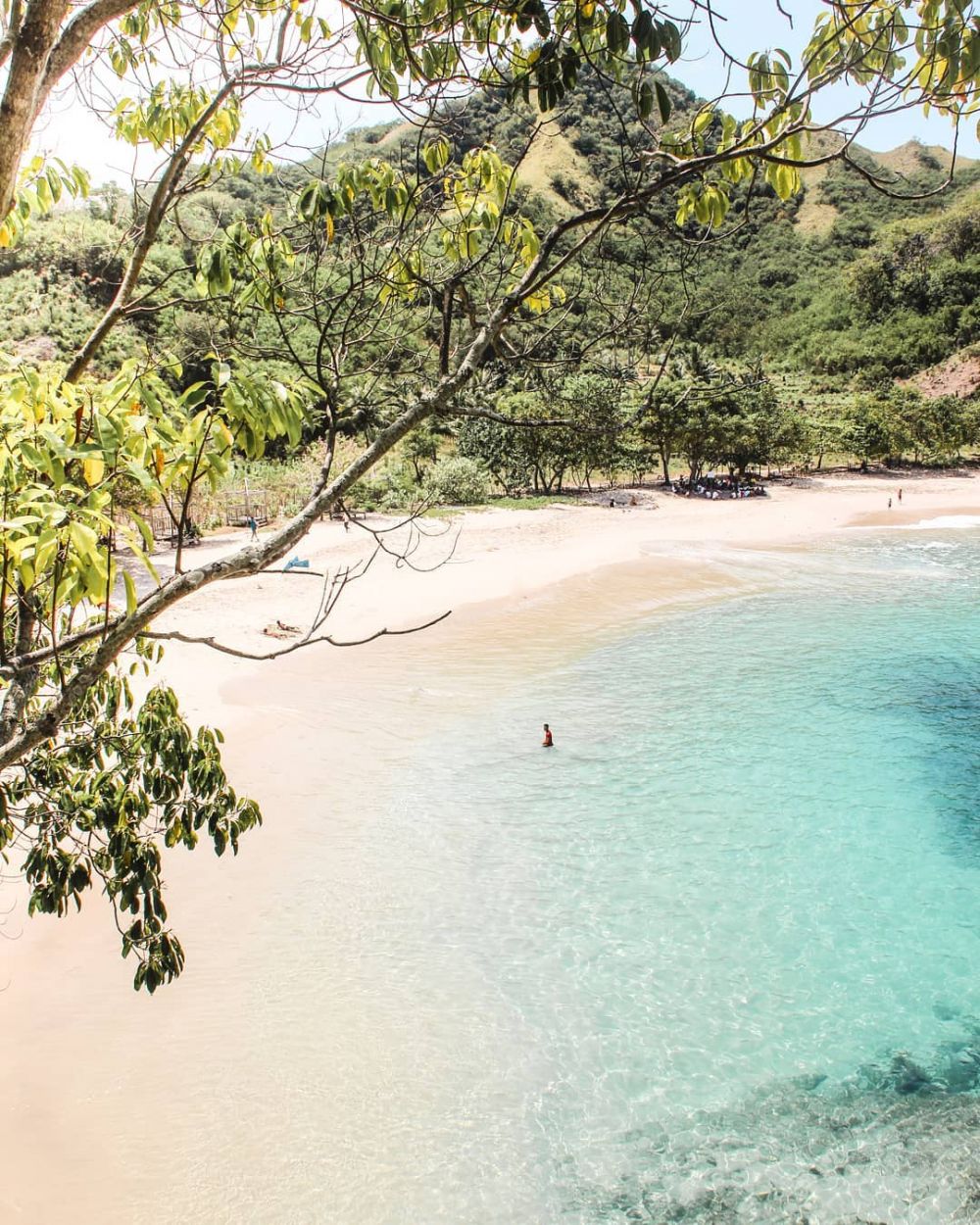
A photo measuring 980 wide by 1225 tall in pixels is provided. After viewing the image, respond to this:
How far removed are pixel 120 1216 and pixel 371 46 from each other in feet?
27.4

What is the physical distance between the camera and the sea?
715 cm

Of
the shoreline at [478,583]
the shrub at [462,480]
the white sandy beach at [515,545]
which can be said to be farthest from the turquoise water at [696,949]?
the shrub at [462,480]

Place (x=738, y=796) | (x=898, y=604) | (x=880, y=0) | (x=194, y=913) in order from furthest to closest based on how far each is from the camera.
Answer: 1. (x=898, y=604)
2. (x=738, y=796)
3. (x=194, y=913)
4. (x=880, y=0)

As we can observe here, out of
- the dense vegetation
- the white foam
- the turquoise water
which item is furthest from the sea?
the white foam

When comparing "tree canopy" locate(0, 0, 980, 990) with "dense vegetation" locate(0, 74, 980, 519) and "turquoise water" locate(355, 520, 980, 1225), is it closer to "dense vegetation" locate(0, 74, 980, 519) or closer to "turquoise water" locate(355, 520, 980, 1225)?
"dense vegetation" locate(0, 74, 980, 519)

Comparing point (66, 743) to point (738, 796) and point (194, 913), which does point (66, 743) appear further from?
point (738, 796)

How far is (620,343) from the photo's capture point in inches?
165

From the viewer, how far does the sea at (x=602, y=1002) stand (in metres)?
7.15

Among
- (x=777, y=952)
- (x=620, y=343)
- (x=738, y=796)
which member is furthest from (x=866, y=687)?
(x=620, y=343)

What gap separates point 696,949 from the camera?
10.2 metres

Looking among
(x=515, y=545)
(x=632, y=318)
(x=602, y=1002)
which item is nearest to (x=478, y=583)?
→ (x=515, y=545)

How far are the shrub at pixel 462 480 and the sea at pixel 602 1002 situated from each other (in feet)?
80.4

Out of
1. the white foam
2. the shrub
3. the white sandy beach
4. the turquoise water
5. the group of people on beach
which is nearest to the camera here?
the turquoise water

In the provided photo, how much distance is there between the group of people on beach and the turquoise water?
27.7 meters
